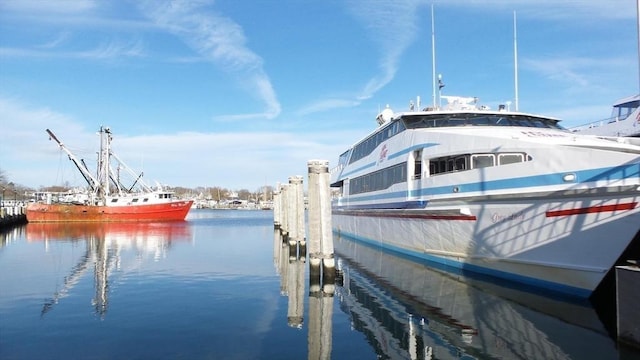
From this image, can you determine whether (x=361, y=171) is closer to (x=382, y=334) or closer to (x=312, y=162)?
(x=312, y=162)

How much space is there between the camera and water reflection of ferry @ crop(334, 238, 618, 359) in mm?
7906

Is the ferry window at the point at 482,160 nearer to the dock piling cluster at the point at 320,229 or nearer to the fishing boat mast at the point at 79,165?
the dock piling cluster at the point at 320,229

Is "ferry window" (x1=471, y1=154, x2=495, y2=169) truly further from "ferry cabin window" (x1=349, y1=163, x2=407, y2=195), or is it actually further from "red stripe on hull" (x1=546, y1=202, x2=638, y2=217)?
"ferry cabin window" (x1=349, y1=163, x2=407, y2=195)

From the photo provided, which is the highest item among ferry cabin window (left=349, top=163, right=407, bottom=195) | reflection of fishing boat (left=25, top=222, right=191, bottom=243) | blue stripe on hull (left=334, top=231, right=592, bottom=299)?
ferry cabin window (left=349, top=163, right=407, bottom=195)

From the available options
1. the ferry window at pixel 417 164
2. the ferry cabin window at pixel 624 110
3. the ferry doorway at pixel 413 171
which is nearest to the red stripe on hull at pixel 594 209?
the ferry doorway at pixel 413 171

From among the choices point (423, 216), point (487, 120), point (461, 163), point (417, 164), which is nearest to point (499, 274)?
point (423, 216)

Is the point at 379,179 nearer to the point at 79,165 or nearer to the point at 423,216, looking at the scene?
the point at 423,216

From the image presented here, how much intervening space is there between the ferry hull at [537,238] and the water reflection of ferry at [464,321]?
1.75 ft

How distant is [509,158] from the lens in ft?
42.3

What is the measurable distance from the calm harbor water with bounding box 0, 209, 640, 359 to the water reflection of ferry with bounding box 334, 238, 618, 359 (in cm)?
2

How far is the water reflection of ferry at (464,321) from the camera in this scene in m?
7.91

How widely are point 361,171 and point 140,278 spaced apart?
1280cm

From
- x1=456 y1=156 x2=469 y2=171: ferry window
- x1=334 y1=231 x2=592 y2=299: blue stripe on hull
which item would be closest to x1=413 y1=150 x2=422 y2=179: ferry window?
x1=456 y1=156 x2=469 y2=171: ferry window

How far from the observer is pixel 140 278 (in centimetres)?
1538
